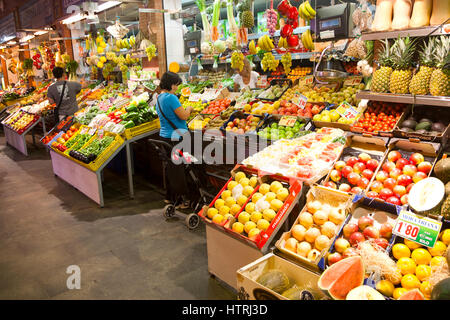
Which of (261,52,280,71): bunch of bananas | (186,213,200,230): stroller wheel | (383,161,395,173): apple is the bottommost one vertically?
(186,213,200,230): stroller wheel

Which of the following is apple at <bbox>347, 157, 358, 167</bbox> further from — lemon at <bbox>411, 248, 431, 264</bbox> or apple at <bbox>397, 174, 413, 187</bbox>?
lemon at <bbox>411, 248, 431, 264</bbox>

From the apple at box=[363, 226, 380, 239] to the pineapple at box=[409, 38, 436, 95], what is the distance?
144 centimetres

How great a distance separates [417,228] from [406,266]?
0.25m

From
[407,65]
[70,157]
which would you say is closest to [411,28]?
[407,65]

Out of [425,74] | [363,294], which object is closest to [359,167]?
[425,74]

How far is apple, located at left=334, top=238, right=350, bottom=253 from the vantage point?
7.60 feet

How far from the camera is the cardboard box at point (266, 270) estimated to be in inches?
86.1

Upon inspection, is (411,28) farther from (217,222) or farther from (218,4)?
(218,4)

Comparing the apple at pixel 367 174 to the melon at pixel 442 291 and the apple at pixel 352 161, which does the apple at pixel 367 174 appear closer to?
the apple at pixel 352 161

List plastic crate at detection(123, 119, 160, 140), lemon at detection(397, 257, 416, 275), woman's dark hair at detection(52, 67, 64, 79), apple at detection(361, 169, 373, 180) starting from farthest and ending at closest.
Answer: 1. woman's dark hair at detection(52, 67, 64, 79)
2. plastic crate at detection(123, 119, 160, 140)
3. apple at detection(361, 169, 373, 180)
4. lemon at detection(397, 257, 416, 275)

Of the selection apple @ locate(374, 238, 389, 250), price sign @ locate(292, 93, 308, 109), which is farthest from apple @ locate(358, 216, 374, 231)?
price sign @ locate(292, 93, 308, 109)

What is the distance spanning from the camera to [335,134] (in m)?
3.75

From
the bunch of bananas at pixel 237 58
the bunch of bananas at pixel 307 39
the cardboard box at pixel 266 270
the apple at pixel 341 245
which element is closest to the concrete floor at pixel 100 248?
the cardboard box at pixel 266 270

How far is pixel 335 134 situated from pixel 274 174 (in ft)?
3.47
